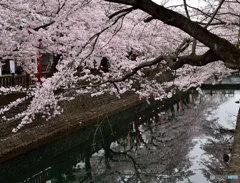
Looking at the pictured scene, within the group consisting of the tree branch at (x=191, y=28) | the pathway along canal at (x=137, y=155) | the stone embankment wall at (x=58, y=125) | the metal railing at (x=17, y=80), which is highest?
the tree branch at (x=191, y=28)

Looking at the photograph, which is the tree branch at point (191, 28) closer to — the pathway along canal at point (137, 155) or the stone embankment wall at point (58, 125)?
the pathway along canal at point (137, 155)

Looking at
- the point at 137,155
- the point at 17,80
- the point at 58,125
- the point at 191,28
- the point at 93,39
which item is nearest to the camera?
the point at 191,28

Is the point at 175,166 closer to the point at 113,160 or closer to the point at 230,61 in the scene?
the point at 113,160

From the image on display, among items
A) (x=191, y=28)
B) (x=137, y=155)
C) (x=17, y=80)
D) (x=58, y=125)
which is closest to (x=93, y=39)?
(x=17, y=80)

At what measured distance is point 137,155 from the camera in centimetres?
1227

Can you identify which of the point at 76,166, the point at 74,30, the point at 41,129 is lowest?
the point at 76,166

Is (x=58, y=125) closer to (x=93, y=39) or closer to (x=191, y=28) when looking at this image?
(x=93, y=39)

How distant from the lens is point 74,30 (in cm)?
1222

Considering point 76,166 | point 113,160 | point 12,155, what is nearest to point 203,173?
point 113,160

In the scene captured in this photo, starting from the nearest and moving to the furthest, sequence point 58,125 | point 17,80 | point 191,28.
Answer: point 191,28, point 17,80, point 58,125

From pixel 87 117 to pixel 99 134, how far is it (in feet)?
3.98

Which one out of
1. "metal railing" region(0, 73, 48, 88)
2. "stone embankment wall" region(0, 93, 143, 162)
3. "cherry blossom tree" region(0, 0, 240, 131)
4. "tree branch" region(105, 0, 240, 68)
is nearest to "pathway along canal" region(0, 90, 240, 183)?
"stone embankment wall" region(0, 93, 143, 162)

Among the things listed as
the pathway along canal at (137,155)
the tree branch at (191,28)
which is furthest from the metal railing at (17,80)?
the tree branch at (191,28)

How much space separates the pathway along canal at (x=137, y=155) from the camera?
10047mm
